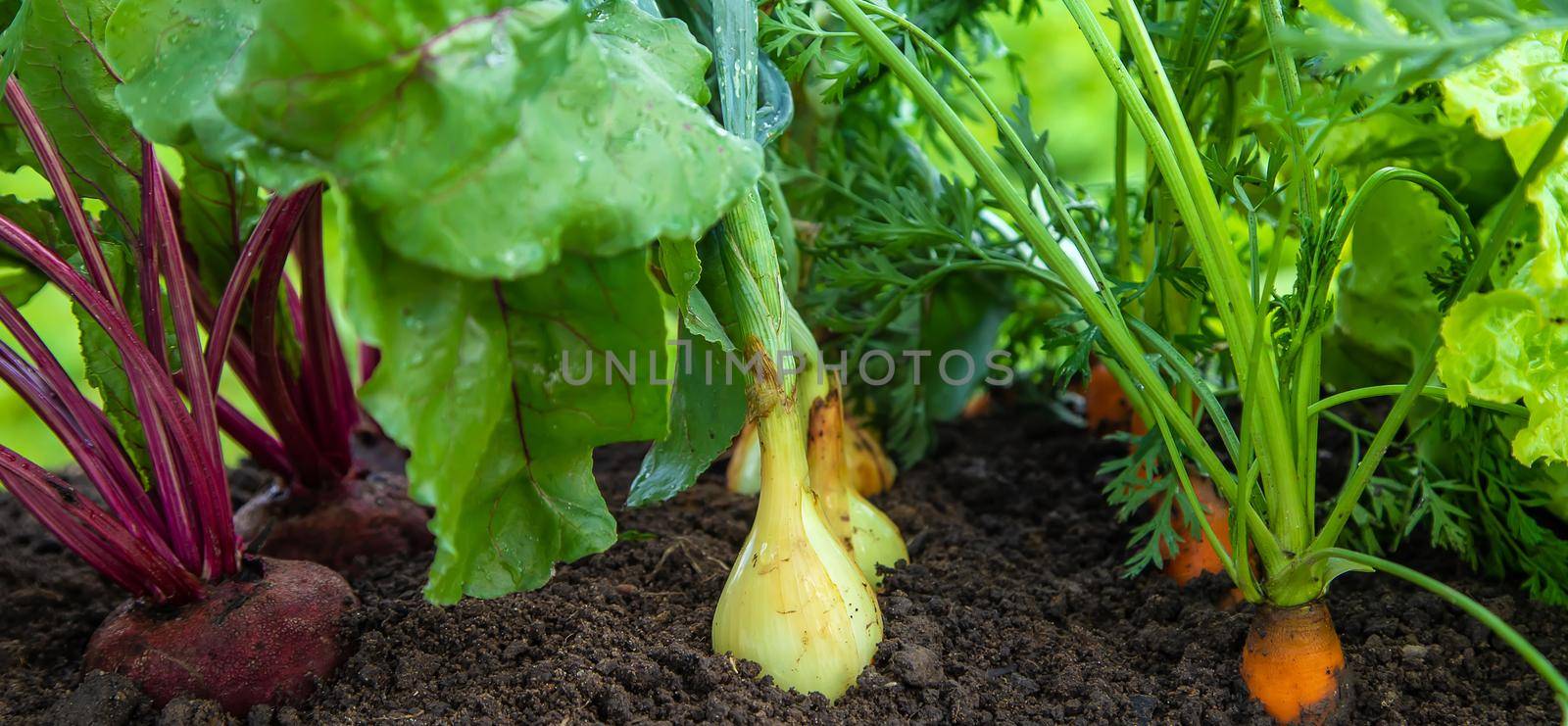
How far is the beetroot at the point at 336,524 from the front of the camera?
3.74 feet

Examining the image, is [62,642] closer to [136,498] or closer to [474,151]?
[136,498]

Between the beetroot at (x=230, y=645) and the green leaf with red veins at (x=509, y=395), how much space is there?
0.24 m

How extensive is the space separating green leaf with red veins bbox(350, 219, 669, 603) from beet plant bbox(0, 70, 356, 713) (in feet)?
0.81

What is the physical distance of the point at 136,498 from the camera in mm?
945

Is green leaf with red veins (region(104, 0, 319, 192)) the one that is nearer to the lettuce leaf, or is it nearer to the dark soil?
the dark soil

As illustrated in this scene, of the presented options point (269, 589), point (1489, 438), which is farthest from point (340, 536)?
point (1489, 438)

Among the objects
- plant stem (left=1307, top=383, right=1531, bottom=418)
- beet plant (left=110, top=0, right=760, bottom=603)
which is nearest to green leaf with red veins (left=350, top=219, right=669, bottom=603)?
beet plant (left=110, top=0, right=760, bottom=603)

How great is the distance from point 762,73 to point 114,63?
1.69 ft

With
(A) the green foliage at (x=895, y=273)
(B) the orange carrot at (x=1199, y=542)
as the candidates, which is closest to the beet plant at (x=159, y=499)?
(A) the green foliage at (x=895, y=273)

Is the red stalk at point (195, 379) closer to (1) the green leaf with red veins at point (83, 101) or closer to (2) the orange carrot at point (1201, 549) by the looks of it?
(1) the green leaf with red veins at point (83, 101)

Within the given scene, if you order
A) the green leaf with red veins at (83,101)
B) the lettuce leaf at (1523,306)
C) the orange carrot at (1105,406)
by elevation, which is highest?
the green leaf with red veins at (83,101)

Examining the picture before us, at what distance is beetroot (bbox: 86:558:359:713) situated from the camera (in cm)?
89

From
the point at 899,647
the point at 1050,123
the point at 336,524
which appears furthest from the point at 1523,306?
the point at 1050,123

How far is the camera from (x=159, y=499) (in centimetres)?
97
